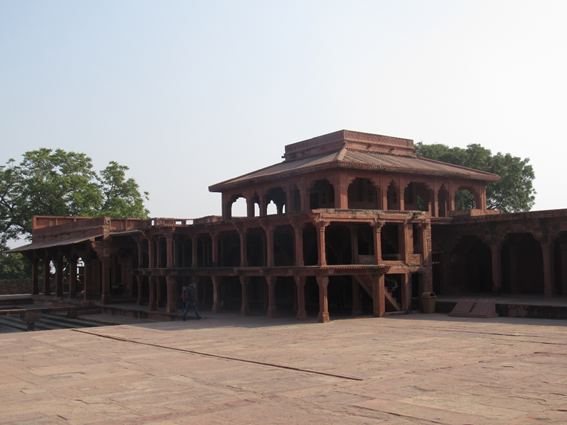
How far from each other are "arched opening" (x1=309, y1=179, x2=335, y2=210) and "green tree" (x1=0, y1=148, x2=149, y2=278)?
85.2 feet

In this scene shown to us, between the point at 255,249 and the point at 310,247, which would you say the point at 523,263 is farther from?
the point at 255,249

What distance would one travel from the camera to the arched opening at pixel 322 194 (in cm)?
3038

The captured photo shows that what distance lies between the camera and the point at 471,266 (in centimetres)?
3044

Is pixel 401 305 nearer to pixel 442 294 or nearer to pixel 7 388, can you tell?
pixel 442 294

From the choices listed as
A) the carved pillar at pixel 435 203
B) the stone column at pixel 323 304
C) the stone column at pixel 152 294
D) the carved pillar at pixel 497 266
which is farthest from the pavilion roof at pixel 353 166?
the stone column at pixel 323 304

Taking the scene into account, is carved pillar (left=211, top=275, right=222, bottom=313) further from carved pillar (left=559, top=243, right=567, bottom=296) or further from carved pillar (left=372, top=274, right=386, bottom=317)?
carved pillar (left=559, top=243, right=567, bottom=296)

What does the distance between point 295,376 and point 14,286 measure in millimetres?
46872

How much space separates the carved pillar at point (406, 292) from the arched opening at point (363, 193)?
6434 millimetres

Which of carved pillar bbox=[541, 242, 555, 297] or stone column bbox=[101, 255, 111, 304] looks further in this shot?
stone column bbox=[101, 255, 111, 304]

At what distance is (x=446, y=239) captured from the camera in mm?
29203

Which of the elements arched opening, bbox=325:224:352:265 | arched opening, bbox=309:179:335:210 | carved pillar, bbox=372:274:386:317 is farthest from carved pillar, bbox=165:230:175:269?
carved pillar, bbox=372:274:386:317

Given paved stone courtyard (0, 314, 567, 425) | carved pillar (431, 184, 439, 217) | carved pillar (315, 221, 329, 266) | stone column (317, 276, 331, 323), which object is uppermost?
carved pillar (431, 184, 439, 217)

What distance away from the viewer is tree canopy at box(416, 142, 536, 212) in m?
49.0

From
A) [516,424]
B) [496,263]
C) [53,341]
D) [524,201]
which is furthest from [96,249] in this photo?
[524,201]
